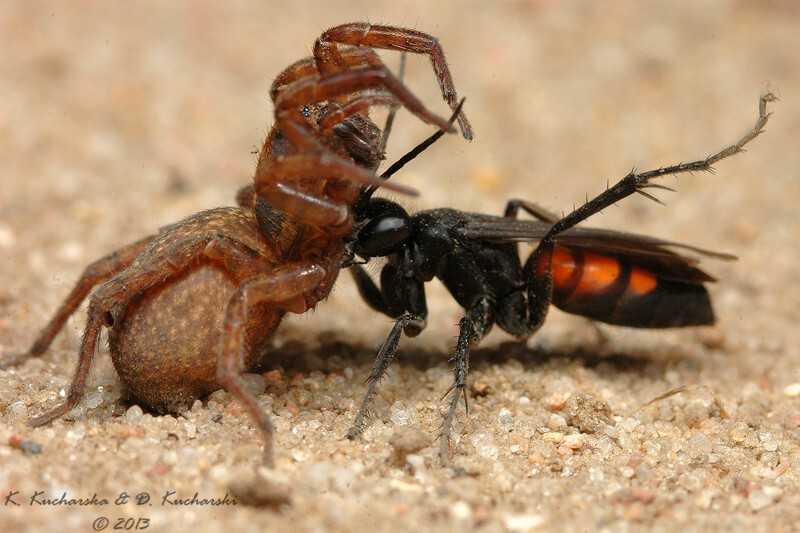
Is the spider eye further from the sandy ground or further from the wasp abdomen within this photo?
→ the wasp abdomen

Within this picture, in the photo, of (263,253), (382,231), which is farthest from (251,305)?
(382,231)

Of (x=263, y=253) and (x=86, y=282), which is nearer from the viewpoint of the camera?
(x=263, y=253)

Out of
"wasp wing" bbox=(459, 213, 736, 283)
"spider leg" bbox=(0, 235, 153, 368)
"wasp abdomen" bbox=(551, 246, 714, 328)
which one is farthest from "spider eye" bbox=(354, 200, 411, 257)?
"spider leg" bbox=(0, 235, 153, 368)

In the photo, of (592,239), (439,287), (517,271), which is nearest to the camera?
(592,239)

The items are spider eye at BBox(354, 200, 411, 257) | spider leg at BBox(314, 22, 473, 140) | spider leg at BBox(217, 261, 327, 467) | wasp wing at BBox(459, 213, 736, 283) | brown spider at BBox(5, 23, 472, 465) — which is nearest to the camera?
spider leg at BBox(217, 261, 327, 467)

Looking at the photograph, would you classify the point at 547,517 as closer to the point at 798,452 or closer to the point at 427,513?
the point at 427,513

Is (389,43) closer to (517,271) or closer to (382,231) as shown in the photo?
(382,231)

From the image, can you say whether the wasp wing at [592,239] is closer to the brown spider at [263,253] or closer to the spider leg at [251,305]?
the brown spider at [263,253]
